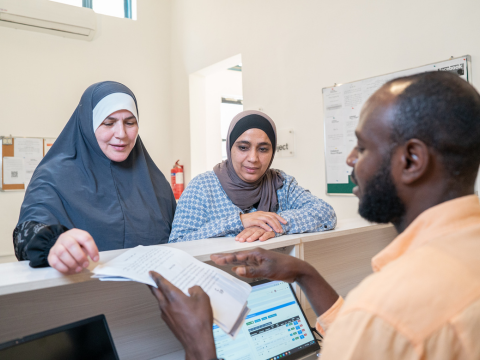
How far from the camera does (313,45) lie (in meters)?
2.56

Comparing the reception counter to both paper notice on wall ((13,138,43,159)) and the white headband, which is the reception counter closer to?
the white headband

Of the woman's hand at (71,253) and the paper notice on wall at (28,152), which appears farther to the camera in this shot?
the paper notice on wall at (28,152)

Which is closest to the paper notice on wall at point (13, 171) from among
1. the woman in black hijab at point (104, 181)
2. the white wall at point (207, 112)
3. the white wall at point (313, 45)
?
the white wall at point (207, 112)

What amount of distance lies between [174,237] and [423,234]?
1.05m

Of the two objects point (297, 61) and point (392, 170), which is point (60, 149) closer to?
point (392, 170)

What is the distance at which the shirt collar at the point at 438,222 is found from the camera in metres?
0.56

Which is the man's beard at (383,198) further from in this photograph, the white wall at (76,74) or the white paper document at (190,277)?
the white wall at (76,74)

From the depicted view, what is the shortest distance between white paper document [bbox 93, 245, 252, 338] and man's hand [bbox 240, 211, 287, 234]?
1.62 feet

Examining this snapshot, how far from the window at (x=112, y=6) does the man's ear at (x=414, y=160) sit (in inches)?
150

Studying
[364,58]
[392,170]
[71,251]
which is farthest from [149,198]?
[364,58]

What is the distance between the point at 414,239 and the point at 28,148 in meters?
3.42

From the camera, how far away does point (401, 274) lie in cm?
49

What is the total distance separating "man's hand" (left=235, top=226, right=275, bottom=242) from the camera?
1.15 meters

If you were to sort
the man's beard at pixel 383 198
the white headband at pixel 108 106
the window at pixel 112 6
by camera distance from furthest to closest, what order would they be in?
the window at pixel 112 6 < the white headband at pixel 108 106 < the man's beard at pixel 383 198
